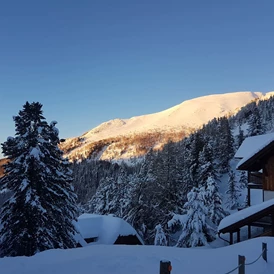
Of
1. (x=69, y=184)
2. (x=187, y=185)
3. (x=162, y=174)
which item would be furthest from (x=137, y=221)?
(x=69, y=184)

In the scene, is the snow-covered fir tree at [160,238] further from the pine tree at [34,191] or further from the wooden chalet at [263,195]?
the pine tree at [34,191]

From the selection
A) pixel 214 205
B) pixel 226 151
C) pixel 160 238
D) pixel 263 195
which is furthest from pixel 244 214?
pixel 226 151

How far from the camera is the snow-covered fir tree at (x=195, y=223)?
81.7 feet

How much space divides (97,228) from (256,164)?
16.5 metres

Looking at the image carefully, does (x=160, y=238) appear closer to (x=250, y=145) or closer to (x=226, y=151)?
(x=250, y=145)

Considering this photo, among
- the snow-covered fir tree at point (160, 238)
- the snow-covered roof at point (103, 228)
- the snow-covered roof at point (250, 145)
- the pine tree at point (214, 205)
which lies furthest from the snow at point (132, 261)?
the pine tree at point (214, 205)

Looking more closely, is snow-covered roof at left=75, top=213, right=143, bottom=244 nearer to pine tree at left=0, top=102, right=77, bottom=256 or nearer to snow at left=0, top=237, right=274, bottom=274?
pine tree at left=0, top=102, right=77, bottom=256

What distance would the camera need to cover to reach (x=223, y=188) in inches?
2409

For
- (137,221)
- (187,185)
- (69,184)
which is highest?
(69,184)

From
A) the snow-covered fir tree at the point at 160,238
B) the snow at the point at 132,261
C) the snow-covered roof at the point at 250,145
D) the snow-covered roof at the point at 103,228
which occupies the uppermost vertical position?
the snow-covered roof at the point at 250,145

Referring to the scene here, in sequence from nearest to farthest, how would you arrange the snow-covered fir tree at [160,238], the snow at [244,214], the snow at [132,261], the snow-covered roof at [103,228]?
the snow at [132,261] < the snow at [244,214] < the snow-covered roof at [103,228] < the snow-covered fir tree at [160,238]

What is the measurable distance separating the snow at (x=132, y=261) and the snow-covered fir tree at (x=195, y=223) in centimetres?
1371

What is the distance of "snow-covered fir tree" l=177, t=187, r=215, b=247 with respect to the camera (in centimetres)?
2489

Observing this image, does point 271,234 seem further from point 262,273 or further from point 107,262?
point 107,262
